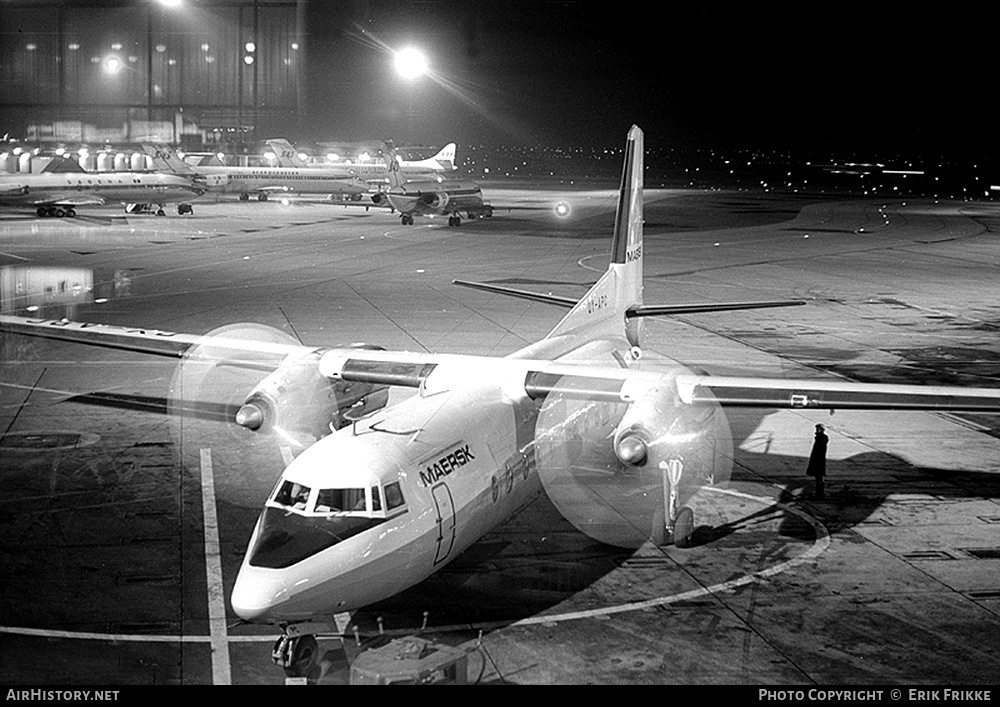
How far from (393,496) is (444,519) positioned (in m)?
1.08

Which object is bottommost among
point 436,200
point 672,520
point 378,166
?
point 672,520

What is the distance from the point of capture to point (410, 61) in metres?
122

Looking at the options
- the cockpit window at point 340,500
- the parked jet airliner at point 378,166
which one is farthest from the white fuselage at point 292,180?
the cockpit window at point 340,500

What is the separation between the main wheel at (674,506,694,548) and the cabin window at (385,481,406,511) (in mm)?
A: 6400

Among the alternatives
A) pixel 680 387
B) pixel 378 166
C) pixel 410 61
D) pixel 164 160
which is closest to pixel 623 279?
pixel 680 387

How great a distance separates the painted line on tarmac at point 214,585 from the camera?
14436 millimetres

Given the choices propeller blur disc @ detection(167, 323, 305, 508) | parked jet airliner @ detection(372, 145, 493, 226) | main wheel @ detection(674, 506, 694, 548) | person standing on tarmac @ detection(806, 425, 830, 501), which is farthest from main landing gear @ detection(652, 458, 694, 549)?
parked jet airliner @ detection(372, 145, 493, 226)

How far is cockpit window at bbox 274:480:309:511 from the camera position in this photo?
14.6m

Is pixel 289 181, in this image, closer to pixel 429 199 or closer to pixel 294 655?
pixel 429 199

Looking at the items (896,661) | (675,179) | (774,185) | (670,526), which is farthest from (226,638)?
(675,179)

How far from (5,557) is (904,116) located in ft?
616

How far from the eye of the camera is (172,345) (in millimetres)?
22922

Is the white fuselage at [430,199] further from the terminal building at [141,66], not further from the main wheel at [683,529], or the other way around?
the main wheel at [683,529]
